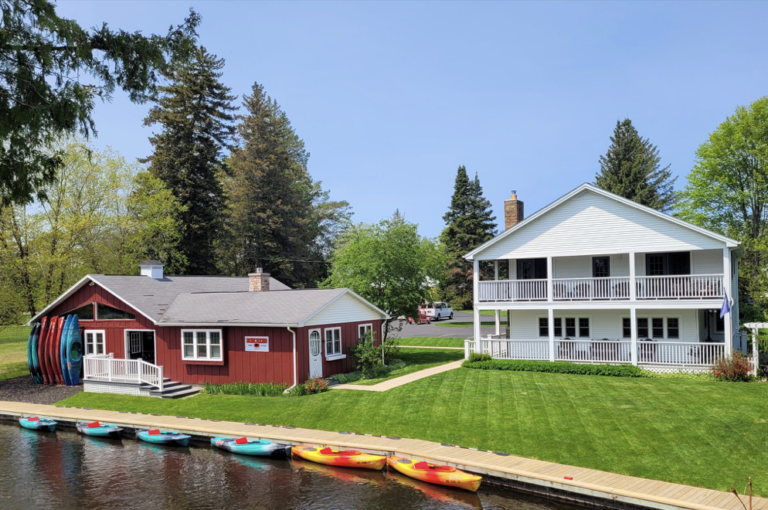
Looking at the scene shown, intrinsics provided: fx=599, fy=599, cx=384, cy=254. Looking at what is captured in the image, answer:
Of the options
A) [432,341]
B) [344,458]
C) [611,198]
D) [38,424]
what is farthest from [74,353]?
[611,198]

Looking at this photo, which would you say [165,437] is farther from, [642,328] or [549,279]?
[642,328]

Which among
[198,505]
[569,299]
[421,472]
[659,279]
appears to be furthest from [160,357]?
[659,279]

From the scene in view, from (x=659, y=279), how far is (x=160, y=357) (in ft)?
73.9

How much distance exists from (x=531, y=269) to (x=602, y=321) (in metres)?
4.16

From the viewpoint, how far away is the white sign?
992 inches

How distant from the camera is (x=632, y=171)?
57.9 m

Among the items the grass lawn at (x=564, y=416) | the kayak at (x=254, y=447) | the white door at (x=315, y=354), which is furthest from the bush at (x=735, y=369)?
the kayak at (x=254, y=447)

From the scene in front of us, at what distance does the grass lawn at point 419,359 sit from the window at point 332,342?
1789mm

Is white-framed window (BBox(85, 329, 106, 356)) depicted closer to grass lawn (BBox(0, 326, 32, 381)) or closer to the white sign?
grass lawn (BBox(0, 326, 32, 381))

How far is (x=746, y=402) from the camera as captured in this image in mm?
18938

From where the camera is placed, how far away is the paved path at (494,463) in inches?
495

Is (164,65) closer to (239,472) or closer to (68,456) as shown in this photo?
(239,472)

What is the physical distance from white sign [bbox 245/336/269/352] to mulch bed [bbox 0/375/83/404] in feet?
28.4

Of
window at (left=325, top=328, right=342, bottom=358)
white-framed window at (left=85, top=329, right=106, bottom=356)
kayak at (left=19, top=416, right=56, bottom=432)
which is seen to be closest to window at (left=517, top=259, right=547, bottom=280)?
window at (left=325, top=328, right=342, bottom=358)
